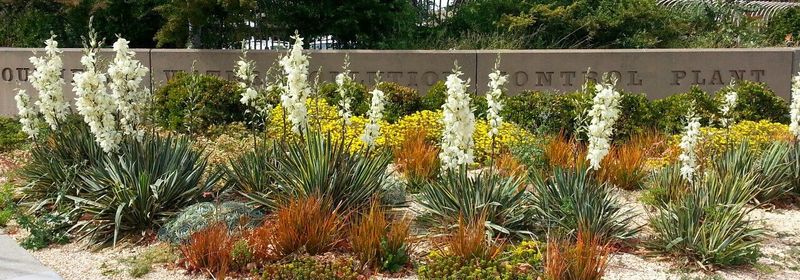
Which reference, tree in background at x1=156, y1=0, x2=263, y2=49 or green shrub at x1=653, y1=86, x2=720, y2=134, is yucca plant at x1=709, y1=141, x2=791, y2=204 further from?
tree in background at x1=156, y1=0, x2=263, y2=49

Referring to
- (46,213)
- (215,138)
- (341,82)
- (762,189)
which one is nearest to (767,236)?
(762,189)

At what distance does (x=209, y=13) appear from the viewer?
575 inches

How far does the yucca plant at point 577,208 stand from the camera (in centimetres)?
605

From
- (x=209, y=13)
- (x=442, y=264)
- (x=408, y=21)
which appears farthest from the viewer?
(x=408, y=21)

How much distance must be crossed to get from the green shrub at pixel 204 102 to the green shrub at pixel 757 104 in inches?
256

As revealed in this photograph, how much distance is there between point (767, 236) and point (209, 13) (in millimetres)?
10567

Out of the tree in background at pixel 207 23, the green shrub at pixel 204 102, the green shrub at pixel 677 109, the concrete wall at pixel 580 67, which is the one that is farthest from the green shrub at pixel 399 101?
the tree in background at pixel 207 23

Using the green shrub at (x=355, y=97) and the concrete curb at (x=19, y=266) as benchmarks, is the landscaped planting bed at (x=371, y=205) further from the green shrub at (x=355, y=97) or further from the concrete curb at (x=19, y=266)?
the green shrub at (x=355, y=97)

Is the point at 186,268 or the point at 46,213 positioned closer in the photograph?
the point at 186,268

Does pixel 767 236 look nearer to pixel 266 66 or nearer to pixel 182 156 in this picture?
pixel 182 156

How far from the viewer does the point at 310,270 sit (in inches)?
209

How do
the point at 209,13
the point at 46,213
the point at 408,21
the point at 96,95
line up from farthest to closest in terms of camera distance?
1. the point at 408,21
2. the point at 209,13
3. the point at 46,213
4. the point at 96,95

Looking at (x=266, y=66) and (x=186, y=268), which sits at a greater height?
(x=266, y=66)

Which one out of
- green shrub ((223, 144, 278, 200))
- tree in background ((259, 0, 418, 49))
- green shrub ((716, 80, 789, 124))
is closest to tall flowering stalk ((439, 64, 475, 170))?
green shrub ((223, 144, 278, 200))
